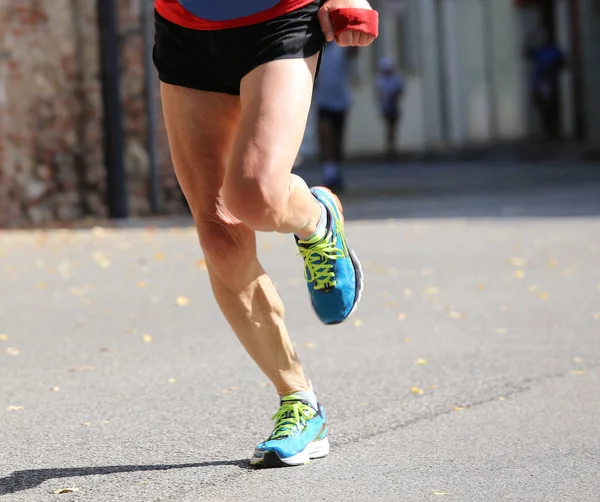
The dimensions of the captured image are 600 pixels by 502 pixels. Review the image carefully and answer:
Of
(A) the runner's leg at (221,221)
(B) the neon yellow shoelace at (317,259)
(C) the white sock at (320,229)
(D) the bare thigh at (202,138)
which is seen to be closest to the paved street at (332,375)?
(A) the runner's leg at (221,221)

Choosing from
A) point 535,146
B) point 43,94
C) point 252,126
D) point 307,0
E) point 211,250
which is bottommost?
point 535,146

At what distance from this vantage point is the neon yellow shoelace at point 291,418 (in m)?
4.08

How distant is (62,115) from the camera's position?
45.1 ft

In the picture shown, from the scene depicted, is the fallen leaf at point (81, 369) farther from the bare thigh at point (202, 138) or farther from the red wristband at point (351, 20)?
the red wristband at point (351, 20)

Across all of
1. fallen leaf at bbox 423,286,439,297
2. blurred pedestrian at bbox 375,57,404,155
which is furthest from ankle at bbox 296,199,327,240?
blurred pedestrian at bbox 375,57,404,155

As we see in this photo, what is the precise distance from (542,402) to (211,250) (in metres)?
1.56

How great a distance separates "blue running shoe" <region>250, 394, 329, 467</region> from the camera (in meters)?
4.05

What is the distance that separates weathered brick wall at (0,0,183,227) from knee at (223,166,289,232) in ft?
32.2

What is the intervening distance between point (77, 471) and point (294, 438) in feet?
2.01

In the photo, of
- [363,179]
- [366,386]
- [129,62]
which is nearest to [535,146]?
[363,179]

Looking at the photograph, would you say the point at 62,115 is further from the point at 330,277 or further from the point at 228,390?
the point at 330,277

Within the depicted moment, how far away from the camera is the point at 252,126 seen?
12.4ft

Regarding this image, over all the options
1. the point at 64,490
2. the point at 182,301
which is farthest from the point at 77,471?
the point at 182,301

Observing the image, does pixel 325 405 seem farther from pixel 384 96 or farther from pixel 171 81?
pixel 384 96
